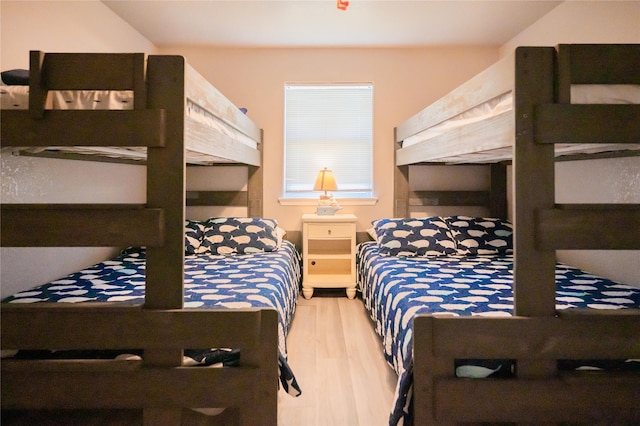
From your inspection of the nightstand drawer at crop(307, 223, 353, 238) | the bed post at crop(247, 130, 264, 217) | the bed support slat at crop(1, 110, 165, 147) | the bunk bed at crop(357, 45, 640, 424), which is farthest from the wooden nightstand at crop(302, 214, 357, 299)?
the bed support slat at crop(1, 110, 165, 147)

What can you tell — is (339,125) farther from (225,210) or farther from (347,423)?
(347,423)

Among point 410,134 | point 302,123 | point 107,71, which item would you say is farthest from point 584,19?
point 107,71

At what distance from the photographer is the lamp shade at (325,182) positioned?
3279 millimetres

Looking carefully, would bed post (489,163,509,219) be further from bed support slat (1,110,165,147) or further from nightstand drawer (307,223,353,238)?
bed support slat (1,110,165,147)

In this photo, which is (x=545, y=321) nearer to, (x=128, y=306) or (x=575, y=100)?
(x=575, y=100)

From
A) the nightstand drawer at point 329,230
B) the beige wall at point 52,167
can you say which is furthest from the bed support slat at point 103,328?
the nightstand drawer at point 329,230

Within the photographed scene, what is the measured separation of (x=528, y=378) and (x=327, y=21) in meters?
2.66

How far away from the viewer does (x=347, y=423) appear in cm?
153

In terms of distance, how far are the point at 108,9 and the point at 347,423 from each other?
301cm

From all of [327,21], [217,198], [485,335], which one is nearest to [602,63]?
[485,335]

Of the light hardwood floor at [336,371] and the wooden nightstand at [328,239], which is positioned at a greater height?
the wooden nightstand at [328,239]

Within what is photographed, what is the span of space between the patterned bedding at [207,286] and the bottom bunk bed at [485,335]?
1.57 feet

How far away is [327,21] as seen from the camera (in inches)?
116

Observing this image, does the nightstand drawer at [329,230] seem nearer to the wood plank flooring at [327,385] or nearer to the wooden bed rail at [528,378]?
the wood plank flooring at [327,385]
